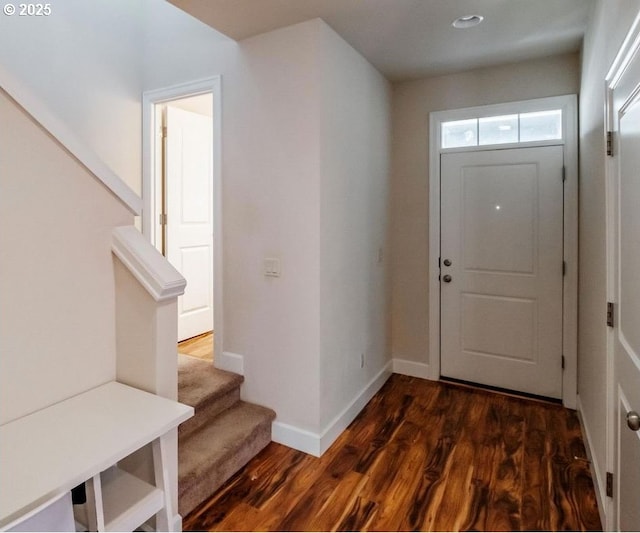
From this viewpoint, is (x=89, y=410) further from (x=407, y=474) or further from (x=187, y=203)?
(x=187, y=203)

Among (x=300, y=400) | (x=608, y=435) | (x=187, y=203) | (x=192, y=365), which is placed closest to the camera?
(x=608, y=435)

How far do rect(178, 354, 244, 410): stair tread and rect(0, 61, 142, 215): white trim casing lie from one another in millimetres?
1123

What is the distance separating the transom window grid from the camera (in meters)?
2.83

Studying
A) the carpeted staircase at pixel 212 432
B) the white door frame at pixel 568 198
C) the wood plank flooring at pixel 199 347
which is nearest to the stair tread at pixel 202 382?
the carpeted staircase at pixel 212 432

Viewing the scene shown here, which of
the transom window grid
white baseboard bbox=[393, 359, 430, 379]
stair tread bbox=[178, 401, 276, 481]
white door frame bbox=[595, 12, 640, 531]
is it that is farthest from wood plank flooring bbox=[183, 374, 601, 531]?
the transom window grid

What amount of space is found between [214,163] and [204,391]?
4.84 feet

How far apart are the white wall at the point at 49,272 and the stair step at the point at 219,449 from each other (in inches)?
25.0

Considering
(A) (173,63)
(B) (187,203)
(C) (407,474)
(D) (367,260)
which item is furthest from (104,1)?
(C) (407,474)

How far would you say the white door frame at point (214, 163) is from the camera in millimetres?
2572

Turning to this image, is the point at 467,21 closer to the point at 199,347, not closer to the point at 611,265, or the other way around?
the point at 611,265

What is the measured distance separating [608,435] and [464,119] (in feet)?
7.84

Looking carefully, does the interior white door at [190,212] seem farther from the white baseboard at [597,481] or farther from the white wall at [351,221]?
the white baseboard at [597,481]

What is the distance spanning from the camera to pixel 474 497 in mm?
1905

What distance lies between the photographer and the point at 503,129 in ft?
9.78
